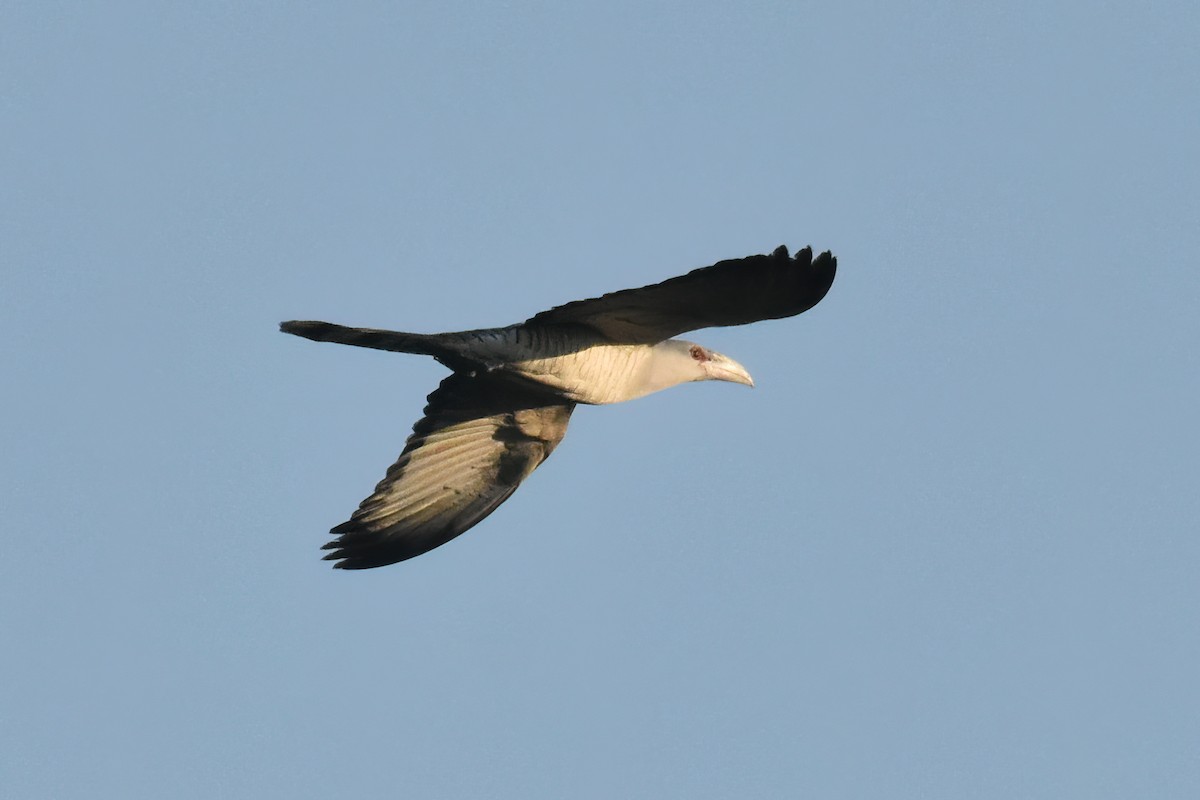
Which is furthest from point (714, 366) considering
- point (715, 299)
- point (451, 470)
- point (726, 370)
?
point (451, 470)

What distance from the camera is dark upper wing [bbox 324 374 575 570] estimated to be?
550 inches

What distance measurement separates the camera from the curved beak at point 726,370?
13.7m

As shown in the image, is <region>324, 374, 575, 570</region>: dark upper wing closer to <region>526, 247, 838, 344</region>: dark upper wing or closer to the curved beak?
the curved beak

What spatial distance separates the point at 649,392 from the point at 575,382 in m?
0.72

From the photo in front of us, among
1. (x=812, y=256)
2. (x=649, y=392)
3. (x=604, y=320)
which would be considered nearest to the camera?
(x=812, y=256)

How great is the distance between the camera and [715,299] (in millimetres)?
11938

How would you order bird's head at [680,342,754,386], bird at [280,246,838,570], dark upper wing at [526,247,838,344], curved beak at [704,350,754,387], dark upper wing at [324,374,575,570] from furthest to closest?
dark upper wing at [324,374,575,570] → curved beak at [704,350,754,387] → bird's head at [680,342,754,386] → bird at [280,246,838,570] → dark upper wing at [526,247,838,344]

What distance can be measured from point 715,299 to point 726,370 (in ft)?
6.47

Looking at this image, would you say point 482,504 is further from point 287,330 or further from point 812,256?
point 812,256

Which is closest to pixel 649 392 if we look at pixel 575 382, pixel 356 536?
pixel 575 382

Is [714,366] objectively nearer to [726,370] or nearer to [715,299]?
[726,370]

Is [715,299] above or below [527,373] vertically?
above

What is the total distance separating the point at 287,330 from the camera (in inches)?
473

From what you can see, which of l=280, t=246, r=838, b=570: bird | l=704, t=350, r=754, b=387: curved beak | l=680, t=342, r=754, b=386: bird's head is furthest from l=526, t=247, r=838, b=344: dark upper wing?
l=704, t=350, r=754, b=387: curved beak
